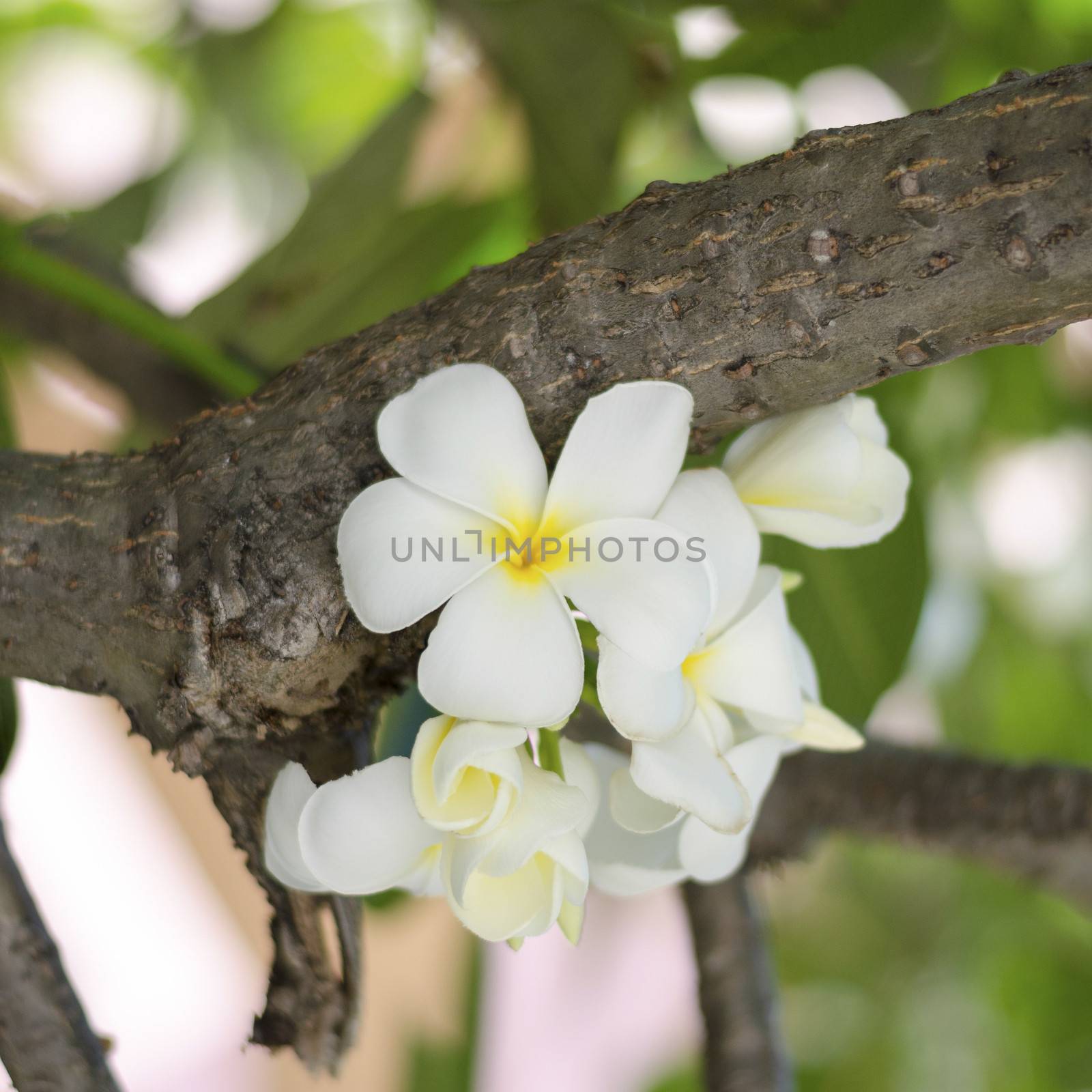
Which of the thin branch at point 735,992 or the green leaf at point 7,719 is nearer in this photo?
the green leaf at point 7,719

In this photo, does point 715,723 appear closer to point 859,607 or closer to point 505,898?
point 505,898

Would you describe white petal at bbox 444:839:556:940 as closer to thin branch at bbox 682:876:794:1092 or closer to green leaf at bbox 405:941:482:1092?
thin branch at bbox 682:876:794:1092

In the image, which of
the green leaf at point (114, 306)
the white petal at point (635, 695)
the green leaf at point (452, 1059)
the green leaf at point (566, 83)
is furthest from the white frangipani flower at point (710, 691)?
the green leaf at point (452, 1059)

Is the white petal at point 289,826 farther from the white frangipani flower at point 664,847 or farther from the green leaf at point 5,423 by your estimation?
the green leaf at point 5,423

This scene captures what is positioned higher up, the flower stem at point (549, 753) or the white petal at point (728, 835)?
the flower stem at point (549, 753)

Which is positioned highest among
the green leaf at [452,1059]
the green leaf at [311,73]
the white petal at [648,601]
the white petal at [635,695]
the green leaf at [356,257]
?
the green leaf at [311,73]

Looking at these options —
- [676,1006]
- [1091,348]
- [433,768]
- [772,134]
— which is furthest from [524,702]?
[676,1006]

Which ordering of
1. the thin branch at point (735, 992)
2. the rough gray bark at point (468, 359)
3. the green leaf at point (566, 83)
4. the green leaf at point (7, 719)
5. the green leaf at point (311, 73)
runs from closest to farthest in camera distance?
the rough gray bark at point (468, 359)
the green leaf at point (7, 719)
the thin branch at point (735, 992)
the green leaf at point (566, 83)
the green leaf at point (311, 73)
